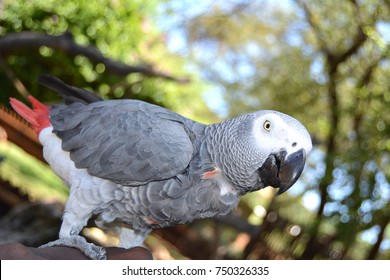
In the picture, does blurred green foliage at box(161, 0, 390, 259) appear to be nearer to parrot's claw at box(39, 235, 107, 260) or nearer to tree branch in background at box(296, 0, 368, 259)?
tree branch in background at box(296, 0, 368, 259)

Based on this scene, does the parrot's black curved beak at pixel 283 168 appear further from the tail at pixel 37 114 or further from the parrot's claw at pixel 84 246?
the tail at pixel 37 114

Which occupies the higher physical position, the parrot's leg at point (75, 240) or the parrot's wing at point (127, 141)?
the parrot's wing at point (127, 141)

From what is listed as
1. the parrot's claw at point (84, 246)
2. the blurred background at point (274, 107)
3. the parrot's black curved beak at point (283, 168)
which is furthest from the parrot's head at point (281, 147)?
the blurred background at point (274, 107)

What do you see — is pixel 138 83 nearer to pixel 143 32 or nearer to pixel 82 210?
pixel 143 32

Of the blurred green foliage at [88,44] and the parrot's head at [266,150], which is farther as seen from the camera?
the blurred green foliage at [88,44]

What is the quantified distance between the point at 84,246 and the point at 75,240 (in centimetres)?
4

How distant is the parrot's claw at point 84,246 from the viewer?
1.15 m

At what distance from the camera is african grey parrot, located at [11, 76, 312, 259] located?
1.23 metres

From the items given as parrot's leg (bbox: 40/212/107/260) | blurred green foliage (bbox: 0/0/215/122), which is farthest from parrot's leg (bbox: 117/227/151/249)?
blurred green foliage (bbox: 0/0/215/122)

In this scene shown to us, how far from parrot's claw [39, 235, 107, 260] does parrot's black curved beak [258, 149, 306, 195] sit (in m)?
0.40

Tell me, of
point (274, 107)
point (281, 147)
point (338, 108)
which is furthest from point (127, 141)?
point (274, 107)

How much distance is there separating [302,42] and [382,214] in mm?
1576

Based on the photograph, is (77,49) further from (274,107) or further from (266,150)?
(274,107)
